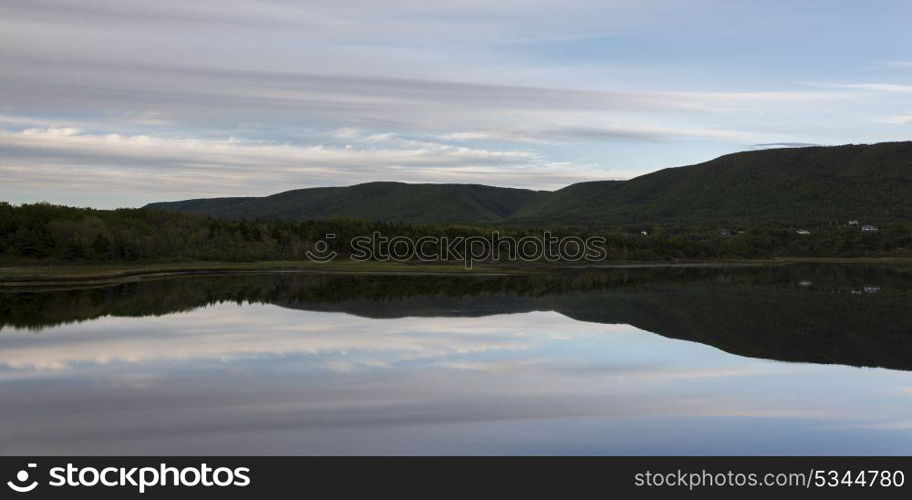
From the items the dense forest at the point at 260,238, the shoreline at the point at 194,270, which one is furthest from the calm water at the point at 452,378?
the dense forest at the point at 260,238

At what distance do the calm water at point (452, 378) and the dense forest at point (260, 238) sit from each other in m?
39.4

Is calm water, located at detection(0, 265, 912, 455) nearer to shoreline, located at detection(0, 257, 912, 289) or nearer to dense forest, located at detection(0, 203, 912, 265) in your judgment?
shoreline, located at detection(0, 257, 912, 289)

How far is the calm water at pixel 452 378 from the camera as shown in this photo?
50.4 feet

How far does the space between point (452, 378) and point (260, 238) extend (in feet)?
315

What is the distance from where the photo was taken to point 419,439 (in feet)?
49.9

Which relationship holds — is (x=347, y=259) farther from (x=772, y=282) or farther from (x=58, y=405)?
(x=58, y=405)

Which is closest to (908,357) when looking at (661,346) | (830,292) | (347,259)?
(661,346)

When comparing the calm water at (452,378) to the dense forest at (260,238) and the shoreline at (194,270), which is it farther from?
Result: the dense forest at (260,238)

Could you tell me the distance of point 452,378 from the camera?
71.8ft

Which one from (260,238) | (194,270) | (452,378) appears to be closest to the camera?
(452,378)

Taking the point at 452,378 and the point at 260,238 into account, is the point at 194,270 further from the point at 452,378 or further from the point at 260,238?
the point at 452,378

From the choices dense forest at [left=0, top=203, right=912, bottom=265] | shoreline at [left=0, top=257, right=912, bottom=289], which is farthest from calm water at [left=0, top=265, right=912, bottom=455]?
dense forest at [left=0, top=203, right=912, bottom=265]

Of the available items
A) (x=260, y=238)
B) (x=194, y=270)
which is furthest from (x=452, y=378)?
(x=260, y=238)

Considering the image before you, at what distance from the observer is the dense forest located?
3258 inches
